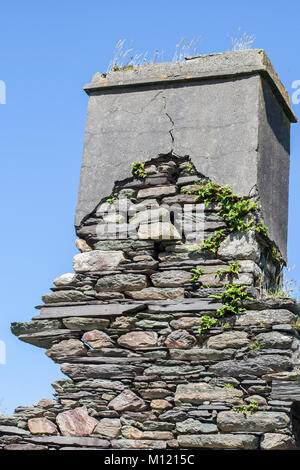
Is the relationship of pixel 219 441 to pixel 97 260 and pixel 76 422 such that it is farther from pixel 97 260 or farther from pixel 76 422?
pixel 97 260

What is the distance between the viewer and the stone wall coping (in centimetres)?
659

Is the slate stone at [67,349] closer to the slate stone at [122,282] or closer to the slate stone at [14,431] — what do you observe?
the slate stone at [122,282]

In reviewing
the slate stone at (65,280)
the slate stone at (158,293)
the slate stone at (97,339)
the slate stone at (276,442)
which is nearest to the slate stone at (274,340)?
the slate stone at (276,442)

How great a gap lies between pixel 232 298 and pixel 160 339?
2.09 feet

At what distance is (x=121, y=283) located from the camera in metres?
6.34

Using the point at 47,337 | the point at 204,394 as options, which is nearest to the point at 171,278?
the point at 204,394

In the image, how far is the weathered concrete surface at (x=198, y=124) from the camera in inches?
254

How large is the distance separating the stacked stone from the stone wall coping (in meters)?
0.76

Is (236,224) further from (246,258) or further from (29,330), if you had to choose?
(29,330)

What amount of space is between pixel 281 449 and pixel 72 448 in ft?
5.06

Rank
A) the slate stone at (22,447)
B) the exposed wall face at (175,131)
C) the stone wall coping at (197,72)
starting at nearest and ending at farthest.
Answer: the slate stone at (22,447), the exposed wall face at (175,131), the stone wall coping at (197,72)

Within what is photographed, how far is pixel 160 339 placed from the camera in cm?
609

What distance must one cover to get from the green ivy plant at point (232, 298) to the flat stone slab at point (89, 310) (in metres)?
0.63
